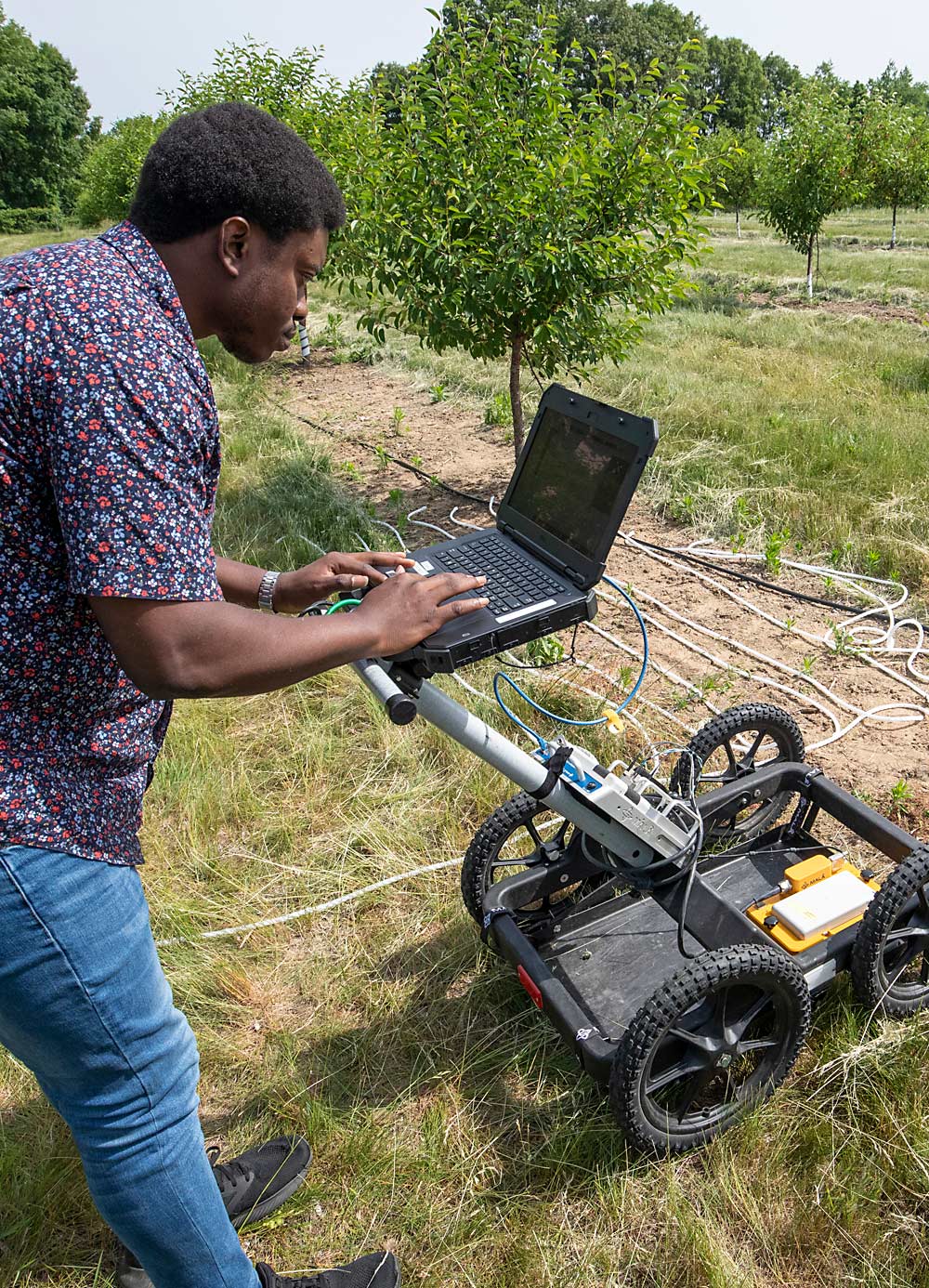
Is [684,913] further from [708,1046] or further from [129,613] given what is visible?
[129,613]

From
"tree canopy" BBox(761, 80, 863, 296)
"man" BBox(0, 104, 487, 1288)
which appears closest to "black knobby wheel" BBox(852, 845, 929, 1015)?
"man" BBox(0, 104, 487, 1288)

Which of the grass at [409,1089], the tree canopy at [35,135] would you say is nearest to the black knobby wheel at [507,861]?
the grass at [409,1089]

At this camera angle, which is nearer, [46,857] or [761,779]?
[46,857]

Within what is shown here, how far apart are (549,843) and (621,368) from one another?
25.2 ft

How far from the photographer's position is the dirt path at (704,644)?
3.84 m

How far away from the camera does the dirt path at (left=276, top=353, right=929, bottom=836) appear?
3.84 meters

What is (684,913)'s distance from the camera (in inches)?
89.6

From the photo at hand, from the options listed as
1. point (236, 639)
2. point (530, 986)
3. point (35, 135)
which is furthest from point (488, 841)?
point (35, 135)

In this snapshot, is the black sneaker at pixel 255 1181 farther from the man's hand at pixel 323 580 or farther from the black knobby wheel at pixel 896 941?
the black knobby wheel at pixel 896 941

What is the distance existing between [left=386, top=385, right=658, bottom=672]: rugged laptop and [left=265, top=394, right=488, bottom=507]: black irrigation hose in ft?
13.1

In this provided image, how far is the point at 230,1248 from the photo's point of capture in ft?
5.45

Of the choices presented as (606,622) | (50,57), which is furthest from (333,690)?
(50,57)

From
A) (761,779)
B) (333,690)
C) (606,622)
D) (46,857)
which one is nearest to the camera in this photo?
(46,857)

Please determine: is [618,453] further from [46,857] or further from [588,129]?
[588,129]
